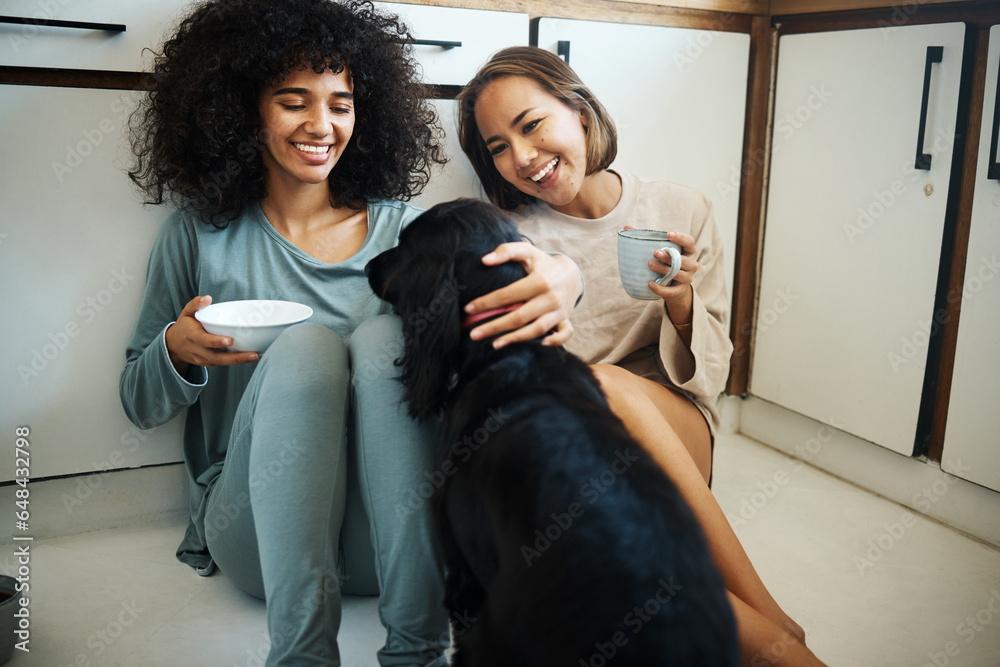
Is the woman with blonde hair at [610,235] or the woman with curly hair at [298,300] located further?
the woman with blonde hair at [610,235]

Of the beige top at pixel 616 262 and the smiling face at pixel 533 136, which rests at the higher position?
the smiling face at pixel 533 136

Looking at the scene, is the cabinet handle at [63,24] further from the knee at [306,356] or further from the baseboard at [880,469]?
the baseboard at [880,469]

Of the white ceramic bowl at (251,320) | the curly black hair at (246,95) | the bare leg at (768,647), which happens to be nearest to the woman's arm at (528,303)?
the white ceramic bowl at (251,320)

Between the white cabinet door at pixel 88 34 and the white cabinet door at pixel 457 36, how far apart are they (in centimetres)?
44

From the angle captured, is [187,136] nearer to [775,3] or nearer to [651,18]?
[651,18]

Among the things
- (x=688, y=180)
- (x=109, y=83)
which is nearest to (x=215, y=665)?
(x=109, y=83)

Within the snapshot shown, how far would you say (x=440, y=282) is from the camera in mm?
991

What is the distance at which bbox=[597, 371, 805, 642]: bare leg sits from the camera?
1116 mm

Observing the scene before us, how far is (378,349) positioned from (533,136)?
574mm

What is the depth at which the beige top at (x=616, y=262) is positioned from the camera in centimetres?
150

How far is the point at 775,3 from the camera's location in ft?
6.28

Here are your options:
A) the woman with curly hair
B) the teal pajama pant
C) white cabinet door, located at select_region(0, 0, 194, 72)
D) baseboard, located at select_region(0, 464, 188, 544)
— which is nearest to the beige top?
the woman with curly hair

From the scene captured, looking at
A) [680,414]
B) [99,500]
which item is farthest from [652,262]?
[99,500]

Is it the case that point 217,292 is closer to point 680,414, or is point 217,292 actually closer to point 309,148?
point 309,148
